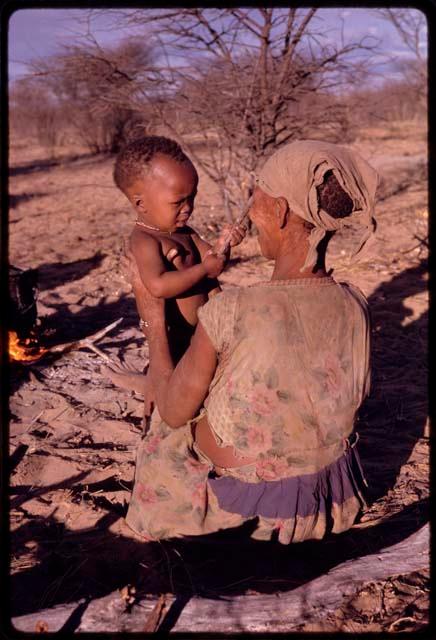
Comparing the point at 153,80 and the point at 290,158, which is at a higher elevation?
the point at 153,80

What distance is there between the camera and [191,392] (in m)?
2.09

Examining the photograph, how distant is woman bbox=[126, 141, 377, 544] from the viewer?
1886mm

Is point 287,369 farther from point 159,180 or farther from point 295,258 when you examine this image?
point 159,180

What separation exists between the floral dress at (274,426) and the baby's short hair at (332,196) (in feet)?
0.82

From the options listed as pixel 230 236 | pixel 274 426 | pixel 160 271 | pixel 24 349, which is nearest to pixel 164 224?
pixel 160 271

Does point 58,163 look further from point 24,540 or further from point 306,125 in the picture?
point 24,540

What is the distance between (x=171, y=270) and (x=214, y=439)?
94 cm

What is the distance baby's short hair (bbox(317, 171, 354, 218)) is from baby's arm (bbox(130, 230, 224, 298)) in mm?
681

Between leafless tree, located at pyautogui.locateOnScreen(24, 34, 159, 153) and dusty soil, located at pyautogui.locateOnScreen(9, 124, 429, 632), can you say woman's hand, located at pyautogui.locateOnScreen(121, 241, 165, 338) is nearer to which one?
dusty soil, located at pyautogui.locateOnScreen(9, 124, 429, 632)

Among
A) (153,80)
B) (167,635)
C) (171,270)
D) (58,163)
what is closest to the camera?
(167,635)

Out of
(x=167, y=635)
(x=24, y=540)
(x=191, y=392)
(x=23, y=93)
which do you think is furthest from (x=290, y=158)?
(x=23, y=93)

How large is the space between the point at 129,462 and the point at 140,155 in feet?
5.33

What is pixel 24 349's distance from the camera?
4488 mm

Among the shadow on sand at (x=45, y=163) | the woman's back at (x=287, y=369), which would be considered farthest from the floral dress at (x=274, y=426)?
the shadow on sand at (x=45, y=163)
